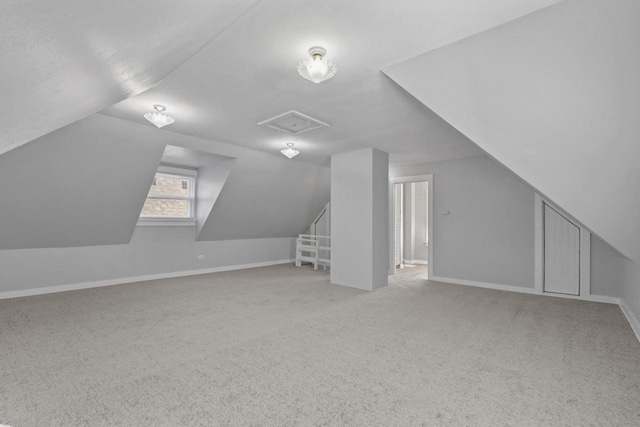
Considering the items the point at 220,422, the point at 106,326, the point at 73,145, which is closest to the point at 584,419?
the point at 220,422

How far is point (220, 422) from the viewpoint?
1732 mm

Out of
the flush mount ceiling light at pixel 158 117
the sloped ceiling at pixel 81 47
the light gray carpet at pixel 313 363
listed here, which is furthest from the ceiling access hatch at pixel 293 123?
the light gray carpet at pixel 313 363

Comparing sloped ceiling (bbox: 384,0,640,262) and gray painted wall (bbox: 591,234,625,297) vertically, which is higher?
sloped ceiling (bbox: 384,0,640,262)

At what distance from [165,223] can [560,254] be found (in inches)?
286

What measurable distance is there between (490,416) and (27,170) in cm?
558

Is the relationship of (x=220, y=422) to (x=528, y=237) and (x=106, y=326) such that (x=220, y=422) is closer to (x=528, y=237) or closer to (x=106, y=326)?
(x=106, y=326)

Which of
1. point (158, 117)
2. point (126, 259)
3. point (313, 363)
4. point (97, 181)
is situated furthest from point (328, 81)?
point (126, 259)

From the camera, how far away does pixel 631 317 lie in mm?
3580

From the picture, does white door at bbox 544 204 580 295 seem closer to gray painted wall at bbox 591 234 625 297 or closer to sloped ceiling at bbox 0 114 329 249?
gray painted wall at bbox 591 234 625 297

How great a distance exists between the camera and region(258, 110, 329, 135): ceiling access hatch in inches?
149

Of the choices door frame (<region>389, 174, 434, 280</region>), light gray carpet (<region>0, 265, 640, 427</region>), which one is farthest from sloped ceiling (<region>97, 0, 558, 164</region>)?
light gray carpet (<region>0, 265, 640, 427</region>)

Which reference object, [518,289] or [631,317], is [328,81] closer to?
[631,317]

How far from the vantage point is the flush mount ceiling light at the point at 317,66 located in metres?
2.29

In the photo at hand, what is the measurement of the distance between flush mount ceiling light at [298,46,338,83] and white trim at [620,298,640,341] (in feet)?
13.5
